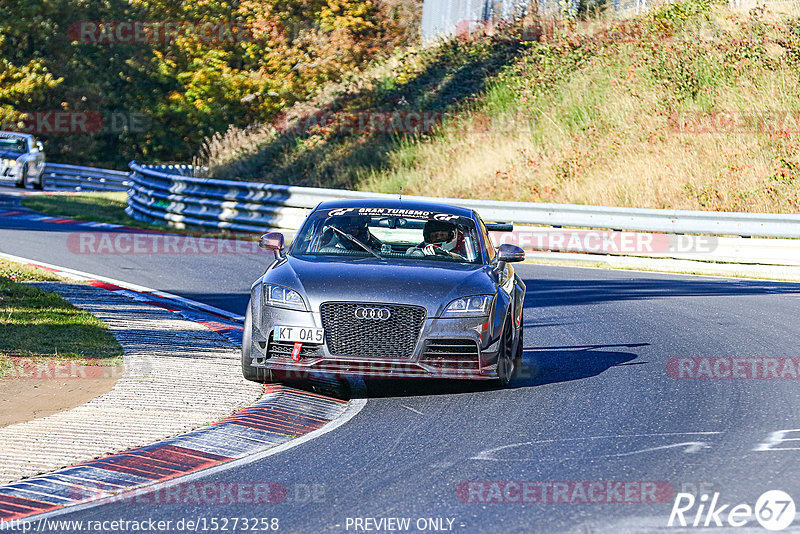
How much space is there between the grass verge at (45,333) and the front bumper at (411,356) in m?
1.69

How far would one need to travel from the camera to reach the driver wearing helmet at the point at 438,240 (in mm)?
10109

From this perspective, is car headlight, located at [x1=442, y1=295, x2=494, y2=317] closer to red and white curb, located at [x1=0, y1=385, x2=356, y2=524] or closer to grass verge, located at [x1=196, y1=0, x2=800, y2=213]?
red and white curb, located at [x1=0, y1=385, x2=356, y2=524]

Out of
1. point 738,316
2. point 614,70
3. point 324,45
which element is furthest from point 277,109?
point 738,316

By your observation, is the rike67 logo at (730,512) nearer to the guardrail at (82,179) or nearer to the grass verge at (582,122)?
the grass verge at (582,122)

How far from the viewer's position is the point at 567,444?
7488 millimetres

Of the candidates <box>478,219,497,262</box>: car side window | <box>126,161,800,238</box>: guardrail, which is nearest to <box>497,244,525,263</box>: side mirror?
<box>478,219,497,262</box>: car side window

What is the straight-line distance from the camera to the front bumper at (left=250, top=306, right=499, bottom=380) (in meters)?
8.75

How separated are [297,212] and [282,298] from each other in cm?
1581

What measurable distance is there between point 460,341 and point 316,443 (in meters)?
1.74

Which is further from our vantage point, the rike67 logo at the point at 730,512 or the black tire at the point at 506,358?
the black tire at the point at 506,358

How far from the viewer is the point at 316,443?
7523 mm

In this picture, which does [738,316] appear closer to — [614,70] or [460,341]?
[460,341]

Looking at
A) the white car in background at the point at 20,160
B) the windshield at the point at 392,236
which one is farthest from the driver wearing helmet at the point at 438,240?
the white car in background at the point at 20,160

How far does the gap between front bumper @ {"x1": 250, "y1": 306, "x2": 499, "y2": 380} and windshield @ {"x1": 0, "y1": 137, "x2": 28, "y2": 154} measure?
104 feet
